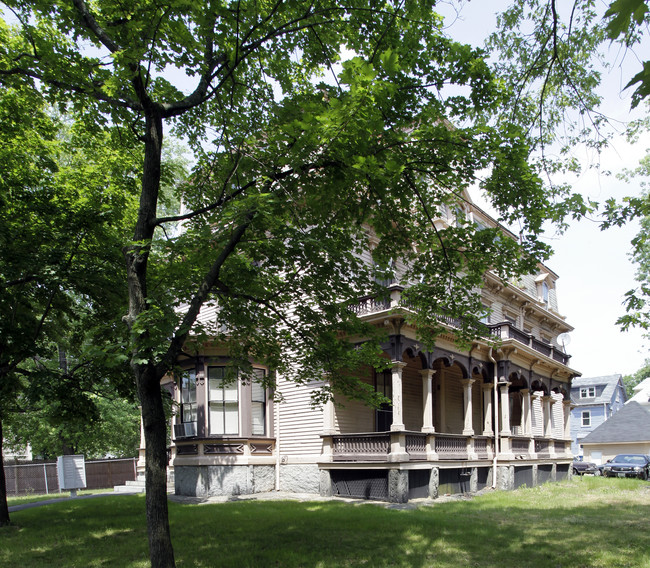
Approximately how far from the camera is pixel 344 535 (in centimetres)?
1021

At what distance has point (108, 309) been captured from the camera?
12305 mm

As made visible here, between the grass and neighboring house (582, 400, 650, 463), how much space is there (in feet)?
107

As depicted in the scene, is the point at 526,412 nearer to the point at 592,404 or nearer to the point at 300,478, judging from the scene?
the point at 300,478

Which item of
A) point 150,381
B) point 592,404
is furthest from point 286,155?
point 592,404

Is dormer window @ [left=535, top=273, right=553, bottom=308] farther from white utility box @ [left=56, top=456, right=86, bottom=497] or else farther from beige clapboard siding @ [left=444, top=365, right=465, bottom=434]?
white utility box @ [left=56, top=456, right=86, bottom=497]

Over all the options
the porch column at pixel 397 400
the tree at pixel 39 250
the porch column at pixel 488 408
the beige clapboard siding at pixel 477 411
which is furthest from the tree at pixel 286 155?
the beige clapboard siding at pixel 477 411

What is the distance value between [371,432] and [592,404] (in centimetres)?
5082

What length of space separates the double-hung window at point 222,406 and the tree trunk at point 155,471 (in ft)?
38.6

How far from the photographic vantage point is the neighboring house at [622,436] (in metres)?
44.4

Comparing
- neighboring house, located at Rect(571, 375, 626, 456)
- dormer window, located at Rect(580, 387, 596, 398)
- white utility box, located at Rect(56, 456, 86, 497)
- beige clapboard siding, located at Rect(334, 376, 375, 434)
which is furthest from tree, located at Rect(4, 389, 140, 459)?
dormer window, located at Rect(580, 387, 596, 398)

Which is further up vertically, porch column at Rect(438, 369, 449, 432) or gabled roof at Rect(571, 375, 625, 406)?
porch column at Rect(438, 369, 449, 432)

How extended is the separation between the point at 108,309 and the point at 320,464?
9368mm

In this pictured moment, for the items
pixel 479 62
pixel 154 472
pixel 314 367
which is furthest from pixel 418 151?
pixel 154 472

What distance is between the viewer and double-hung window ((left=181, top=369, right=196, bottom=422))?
1995 cm
